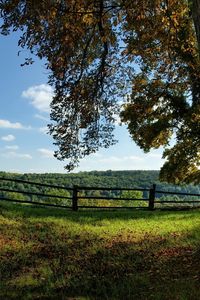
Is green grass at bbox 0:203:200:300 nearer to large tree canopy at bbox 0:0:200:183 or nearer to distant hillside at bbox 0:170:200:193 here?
large tree canopy at bbox 0:0:200:183

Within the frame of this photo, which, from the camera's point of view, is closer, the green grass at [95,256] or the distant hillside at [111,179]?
the green grass at [95,256]

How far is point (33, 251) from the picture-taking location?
14492 millimetres

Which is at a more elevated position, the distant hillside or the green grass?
the distant hillside

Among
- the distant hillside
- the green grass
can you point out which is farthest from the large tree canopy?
the distant hillside

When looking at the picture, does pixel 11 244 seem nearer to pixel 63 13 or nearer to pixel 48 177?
pixel 63 13

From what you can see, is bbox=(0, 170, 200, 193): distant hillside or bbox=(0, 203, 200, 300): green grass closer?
bbox=(0, 203, 200, 300): green grass

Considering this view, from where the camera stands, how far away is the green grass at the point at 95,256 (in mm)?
10257

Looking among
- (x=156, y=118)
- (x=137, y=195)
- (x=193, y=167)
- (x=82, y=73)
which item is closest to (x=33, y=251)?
(x=82, y=73)

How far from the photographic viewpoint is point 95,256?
13.7 meters

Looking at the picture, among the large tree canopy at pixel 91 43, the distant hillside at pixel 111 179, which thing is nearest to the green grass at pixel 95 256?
the large tree canopy at pixel 91 43

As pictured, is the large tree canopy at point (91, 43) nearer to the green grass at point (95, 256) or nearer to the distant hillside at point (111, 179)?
the green grass at point (95, 256)

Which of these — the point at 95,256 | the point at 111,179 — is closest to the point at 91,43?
the point at 95,256

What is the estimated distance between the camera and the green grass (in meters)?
10.3

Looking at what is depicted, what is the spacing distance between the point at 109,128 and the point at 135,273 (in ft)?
18.5
